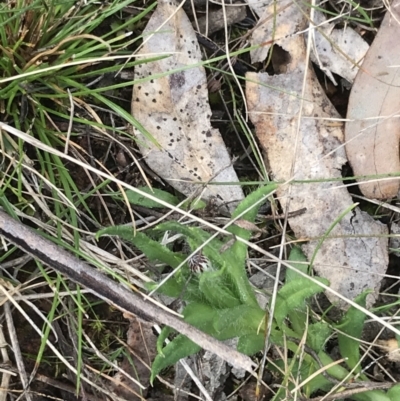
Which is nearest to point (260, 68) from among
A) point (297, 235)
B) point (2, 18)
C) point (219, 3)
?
point (219, 3)

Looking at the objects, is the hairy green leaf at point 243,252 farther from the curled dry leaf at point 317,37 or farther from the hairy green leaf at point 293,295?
the curled dry leaf at point 317,37

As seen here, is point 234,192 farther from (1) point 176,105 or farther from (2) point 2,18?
(2) point 2,18

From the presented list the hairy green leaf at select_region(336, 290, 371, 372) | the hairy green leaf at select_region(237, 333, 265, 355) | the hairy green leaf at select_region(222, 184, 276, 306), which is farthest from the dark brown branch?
the hairy green leaf at select_region(336, 290, 371, 372)

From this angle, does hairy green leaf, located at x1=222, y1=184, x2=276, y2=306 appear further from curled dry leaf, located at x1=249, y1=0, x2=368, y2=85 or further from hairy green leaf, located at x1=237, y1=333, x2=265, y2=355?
curled dry leaf, located at x1=249, y1=0, x2=368, y2=85

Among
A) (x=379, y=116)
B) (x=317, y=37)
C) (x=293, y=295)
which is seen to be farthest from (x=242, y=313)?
(x=317, y=37)

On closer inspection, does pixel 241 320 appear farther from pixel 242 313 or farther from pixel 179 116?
pixel 179 116
